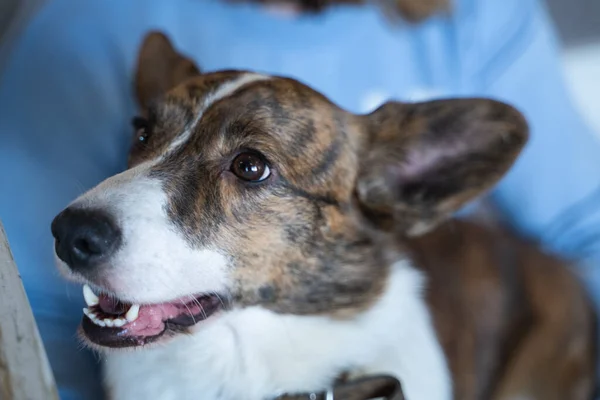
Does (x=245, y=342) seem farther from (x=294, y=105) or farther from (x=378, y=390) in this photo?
(x=294, y=105)

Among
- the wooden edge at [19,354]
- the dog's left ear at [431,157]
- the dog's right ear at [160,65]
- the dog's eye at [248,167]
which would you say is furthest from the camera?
the dog's right ear at [160,65]

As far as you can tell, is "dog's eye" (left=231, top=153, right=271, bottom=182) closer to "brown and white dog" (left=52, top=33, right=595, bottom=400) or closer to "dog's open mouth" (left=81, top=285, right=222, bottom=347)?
"brown and white dog" (left=52, top=33, right=595, bottom=400)

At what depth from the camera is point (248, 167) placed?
1346 mm

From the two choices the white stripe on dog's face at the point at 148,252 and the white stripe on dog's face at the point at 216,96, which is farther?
the white stripe on dog's face at the point at 216,96

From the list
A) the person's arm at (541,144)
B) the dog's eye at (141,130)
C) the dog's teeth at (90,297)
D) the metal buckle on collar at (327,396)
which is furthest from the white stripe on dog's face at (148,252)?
the person's arm at (541,144)

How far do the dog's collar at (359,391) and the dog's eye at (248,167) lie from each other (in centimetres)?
47

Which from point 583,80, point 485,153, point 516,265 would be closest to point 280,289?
point 485,153

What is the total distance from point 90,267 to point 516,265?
4.71ft

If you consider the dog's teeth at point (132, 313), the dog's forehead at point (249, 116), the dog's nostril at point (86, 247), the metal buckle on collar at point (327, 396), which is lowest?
the metal buckle on collar at point (327, 396)

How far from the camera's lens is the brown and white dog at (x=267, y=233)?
3.97ft

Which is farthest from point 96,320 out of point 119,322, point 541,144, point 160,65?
point 541,144

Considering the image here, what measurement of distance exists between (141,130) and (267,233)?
0.42 metres

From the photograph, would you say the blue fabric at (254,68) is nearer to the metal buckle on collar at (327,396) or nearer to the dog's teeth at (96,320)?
the dog's teeth at (96,320)

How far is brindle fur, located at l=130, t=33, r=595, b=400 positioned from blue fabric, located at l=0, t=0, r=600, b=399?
0.22 meters
